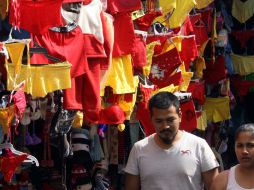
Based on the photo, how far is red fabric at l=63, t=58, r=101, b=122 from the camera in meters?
4.56

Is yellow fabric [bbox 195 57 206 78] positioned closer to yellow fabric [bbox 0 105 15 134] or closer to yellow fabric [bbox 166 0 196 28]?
yellow fabric [bbox 166 0 196 28]

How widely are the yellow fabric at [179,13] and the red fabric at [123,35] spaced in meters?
0.91

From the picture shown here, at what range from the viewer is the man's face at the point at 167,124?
143 inches

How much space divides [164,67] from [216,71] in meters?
1.58

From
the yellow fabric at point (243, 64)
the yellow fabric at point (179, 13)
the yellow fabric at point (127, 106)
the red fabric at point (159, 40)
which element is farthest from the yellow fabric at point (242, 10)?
the yellow fabric at point (127, 106)

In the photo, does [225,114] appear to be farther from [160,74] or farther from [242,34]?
[160,74]

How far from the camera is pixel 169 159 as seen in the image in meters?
3.62

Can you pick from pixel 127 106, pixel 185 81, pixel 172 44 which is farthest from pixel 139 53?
pixel 185 81

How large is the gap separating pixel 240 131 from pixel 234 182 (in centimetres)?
31

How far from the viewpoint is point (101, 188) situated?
559 centimetres

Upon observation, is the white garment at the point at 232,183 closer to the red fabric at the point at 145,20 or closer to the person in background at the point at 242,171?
the person in background at the point at 242,171

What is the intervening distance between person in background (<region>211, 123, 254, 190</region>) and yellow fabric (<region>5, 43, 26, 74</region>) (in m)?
1.43

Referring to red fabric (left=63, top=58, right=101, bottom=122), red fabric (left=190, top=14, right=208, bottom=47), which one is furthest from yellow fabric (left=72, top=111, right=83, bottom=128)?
red fabric (left=190, top=14, right=208, bottom=47)

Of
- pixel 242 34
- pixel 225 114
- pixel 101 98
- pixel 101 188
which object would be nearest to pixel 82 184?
pixel 101 188
